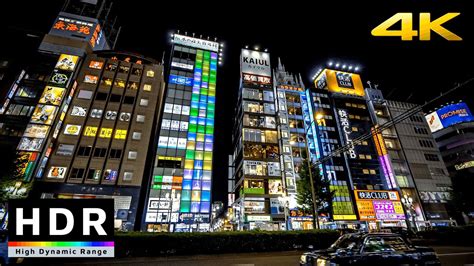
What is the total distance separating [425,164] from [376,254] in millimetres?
65332

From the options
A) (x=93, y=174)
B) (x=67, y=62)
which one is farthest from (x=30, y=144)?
(x=67, y=62)

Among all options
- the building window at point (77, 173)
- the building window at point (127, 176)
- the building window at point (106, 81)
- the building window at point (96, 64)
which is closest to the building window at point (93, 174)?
the building window at point (77, 173)

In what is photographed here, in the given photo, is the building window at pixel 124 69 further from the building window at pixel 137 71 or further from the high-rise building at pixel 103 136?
the building window at pixel 137 71

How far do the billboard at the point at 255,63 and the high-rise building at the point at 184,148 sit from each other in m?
9.28

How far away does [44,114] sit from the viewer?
32.7 metres

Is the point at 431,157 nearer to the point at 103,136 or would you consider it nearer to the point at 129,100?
the point at 129,100

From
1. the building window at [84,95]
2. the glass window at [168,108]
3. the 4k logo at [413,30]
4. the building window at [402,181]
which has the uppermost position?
the glass window at [168,108]

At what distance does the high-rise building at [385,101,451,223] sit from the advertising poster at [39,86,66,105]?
75.4 m

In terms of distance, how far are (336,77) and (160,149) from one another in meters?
58.0

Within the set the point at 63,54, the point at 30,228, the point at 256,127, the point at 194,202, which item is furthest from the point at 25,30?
the point at 30,228

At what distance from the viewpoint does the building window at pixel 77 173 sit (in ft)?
109

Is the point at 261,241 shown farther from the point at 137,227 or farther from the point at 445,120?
the point at 445,120

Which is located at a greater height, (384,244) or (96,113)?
(96,113)

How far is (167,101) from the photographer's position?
4975 centimetres
